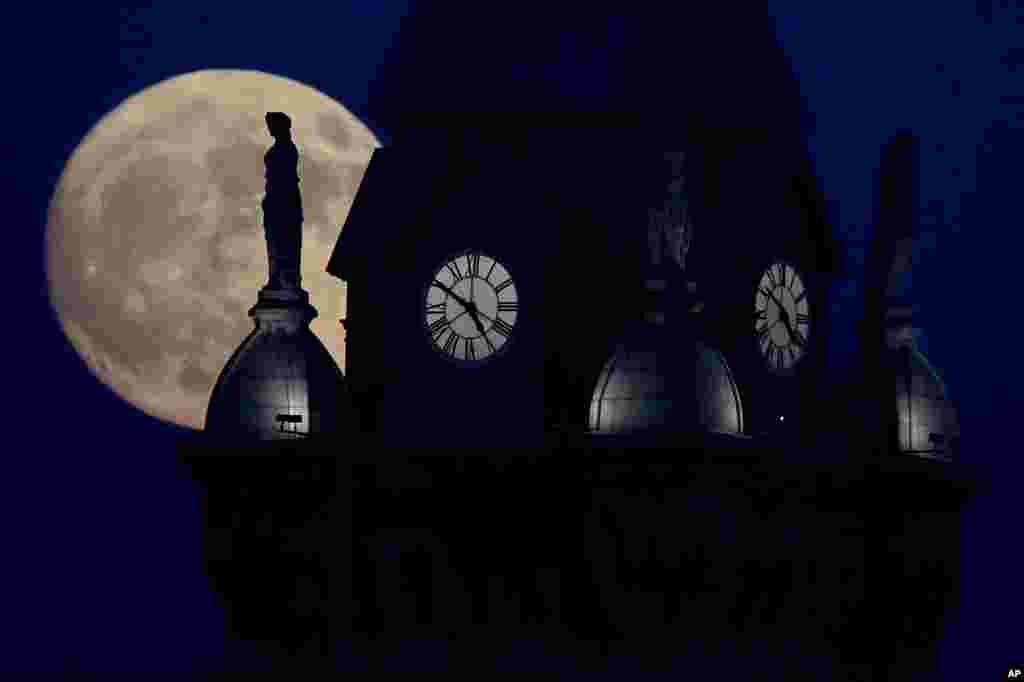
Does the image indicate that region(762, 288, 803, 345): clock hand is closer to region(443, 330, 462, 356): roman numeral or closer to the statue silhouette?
region(443, 330, 462, 356): roman numeral

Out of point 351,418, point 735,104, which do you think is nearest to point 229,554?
point 351,418

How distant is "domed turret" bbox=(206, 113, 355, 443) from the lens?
7531 centimetres

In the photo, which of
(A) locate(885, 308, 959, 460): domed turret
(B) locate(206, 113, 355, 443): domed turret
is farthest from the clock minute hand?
(A) locate(885, 308, 959, 460): domed turret

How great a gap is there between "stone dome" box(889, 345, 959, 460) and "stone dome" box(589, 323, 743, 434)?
21.3 ft

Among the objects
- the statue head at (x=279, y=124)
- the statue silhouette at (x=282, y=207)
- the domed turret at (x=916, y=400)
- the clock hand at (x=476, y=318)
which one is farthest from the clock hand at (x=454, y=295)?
the domed turret at (x=916, y=400)

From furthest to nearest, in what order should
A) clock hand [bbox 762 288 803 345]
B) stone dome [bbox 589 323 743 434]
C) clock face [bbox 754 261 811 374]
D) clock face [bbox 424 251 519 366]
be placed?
clock hand [bbox 762 288 803 345], clock face [bbox 754 261 811 374], clock face [bbox 424 251 519 366], stone dome [bbox 589 323 743 434]

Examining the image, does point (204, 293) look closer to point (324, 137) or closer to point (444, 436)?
point (324, 137)

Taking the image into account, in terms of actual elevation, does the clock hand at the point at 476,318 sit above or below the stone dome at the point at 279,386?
above

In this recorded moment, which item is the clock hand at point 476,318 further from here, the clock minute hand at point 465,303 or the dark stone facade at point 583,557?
the dark stone facade at point 583,557

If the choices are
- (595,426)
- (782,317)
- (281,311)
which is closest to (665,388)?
(595,426)

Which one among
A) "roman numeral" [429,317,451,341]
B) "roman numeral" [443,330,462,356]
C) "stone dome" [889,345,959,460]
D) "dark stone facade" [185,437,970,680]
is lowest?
"dark stone facade" [185,437,970,680]

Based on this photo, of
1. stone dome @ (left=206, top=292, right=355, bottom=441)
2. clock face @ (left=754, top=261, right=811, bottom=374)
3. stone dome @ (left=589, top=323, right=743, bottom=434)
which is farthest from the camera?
clock face @ (left=754, top=261, right=811, bottom=374)

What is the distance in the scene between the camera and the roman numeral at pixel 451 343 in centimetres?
7588

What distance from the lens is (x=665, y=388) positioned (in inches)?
2813
